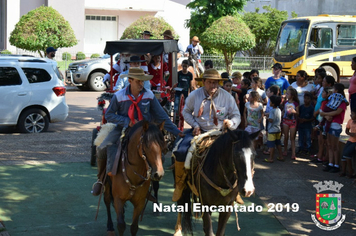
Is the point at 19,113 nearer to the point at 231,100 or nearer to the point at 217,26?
the point at 231,100

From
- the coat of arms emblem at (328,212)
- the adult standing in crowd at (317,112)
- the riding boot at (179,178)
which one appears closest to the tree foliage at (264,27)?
the adult standing in crowd at (317,112)

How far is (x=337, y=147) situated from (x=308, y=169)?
2.73 feet

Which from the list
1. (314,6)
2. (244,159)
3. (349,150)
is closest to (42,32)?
(349,150)

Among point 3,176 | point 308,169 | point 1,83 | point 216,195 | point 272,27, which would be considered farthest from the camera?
point 272,27

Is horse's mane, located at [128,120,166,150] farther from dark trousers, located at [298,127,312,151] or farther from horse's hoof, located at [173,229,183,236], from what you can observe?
dark trousers, located at [298,127,312,151]

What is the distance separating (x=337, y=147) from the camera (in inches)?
423

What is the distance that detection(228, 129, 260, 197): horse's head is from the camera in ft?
19.0

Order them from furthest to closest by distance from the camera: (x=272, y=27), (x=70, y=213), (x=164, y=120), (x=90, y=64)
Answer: (x=272, y=27) < (x=90, y=64) < (x=70, y=213) < (x=164, y=120)

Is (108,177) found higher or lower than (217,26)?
lower

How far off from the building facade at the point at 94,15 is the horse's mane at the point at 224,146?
3281cm

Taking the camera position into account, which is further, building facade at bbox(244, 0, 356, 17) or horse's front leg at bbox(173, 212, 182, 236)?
building facade at bbox(244, 0, 356, 17)

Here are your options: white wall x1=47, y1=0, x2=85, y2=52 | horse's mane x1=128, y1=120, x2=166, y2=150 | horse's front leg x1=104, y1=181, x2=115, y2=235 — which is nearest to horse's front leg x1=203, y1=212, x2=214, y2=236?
horse's mane x1=128, y1=120, x2=166, y2=150

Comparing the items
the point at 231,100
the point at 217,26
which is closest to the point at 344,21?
the point at 217,26

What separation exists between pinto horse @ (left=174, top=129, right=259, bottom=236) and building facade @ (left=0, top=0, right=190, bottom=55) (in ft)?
107
